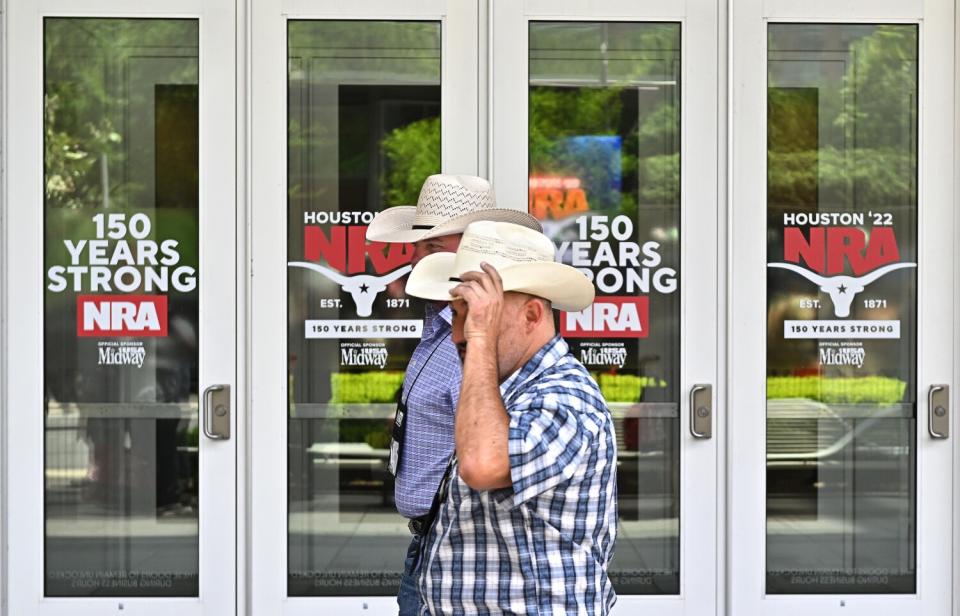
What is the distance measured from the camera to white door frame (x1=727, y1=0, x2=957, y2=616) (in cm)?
551

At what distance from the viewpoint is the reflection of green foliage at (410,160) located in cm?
546

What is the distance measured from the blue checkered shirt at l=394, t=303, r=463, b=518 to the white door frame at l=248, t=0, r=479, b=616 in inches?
78.1

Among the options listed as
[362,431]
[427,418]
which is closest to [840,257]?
[362,431]

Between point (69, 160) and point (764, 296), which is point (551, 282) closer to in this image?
point (764, 296)

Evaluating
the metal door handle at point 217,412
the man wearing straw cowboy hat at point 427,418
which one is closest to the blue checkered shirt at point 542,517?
the man wearing straw cowboy hat at point 427,418

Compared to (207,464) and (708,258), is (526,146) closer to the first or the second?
(708,258)

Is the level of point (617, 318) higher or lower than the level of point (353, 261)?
lower

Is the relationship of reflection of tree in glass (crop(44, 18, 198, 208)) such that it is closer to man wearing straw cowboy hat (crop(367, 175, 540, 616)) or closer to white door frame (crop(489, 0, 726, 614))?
white door frame (crop(489, 0, 726, 614))

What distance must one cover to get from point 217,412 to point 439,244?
200 cm

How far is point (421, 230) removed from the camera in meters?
4.03

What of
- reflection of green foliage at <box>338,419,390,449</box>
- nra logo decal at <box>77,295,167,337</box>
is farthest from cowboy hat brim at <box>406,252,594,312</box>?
nra logo decal at <box>77,295,167,337</box>

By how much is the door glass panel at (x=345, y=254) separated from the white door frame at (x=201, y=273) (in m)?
0.27

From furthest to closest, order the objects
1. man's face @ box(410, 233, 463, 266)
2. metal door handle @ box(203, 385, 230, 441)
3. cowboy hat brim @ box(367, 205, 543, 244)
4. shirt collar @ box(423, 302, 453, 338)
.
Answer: metal door handle @ box(203, 385, 230, 441), man's face @ box(410, 233, 463, 266), shirt collar @ box(423, 302, 453, 338), cowboy hat brim @ box(367, 205, 543, 244)

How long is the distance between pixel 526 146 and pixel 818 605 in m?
2.40
